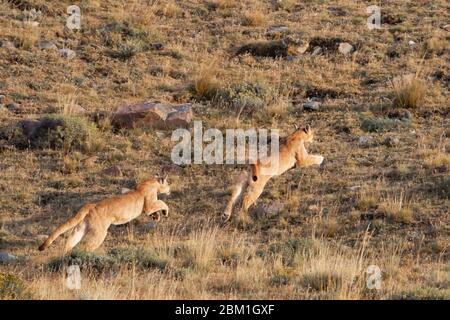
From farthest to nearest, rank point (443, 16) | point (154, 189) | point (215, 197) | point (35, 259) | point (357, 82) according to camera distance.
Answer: point (443, 16) → point (357, 82) → point (215, 197) → point (154, 189) → point (35, 259)

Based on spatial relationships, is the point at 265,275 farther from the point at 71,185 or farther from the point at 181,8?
the point at 181,8

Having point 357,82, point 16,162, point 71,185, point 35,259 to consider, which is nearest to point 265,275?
point 35,259

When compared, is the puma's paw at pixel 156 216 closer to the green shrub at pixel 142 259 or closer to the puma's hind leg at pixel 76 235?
the puma's hind leg at pixel 76 235

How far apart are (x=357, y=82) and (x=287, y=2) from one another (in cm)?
571

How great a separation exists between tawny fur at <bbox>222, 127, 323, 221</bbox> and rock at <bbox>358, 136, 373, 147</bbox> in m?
1.69

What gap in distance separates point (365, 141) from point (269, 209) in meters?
3.32

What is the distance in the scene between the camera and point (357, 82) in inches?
766

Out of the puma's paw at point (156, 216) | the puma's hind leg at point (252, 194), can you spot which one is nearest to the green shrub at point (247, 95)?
the puma's hind leg at point (252, 194)

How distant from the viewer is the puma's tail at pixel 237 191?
1348 centimetres

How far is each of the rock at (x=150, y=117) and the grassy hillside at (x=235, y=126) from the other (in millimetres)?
218

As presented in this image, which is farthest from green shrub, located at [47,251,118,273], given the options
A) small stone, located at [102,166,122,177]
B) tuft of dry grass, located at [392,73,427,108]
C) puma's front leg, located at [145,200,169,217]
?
tuft of dry grass, located at [392,73,427,108]

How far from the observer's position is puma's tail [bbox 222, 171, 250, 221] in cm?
1348

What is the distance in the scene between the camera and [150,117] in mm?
16984

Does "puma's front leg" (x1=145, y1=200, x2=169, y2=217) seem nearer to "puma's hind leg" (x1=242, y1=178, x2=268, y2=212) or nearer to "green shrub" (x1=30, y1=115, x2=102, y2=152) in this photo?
"puma's hind leg" (x1=242, y1=178, x2=268, y2=212)
